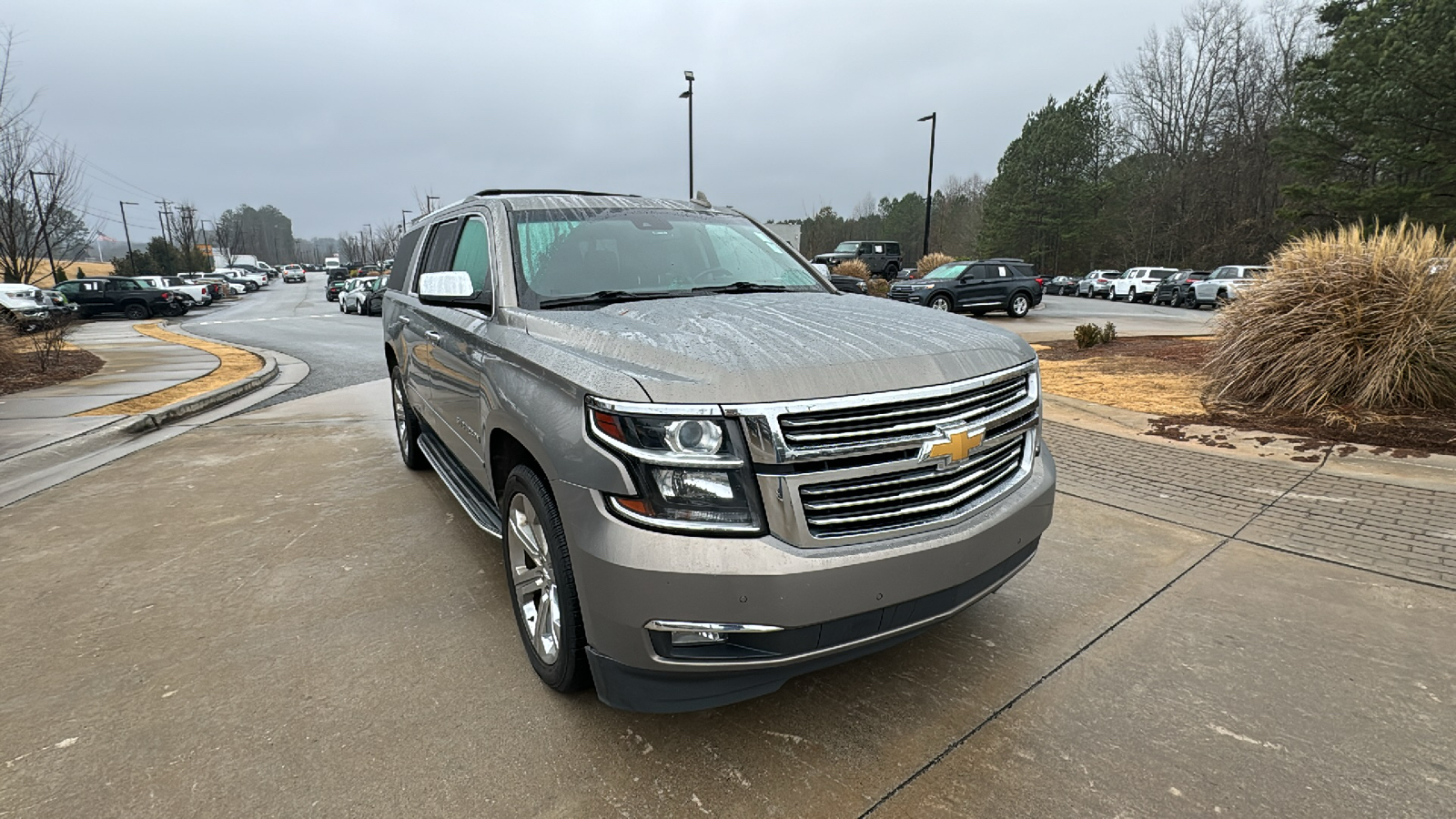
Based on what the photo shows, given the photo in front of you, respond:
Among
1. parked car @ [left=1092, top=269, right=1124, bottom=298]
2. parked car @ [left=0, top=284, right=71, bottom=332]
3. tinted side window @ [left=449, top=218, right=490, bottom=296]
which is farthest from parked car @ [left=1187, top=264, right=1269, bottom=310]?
parked car @ [left=0, top=284, right=71, bottom=332]

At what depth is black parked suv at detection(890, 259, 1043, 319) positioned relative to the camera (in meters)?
20.8

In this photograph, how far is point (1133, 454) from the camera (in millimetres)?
5805

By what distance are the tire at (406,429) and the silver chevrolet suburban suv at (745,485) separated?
108 inches

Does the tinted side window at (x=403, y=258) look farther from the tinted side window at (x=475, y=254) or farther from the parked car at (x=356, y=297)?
the parked car at (x=356, y=297)

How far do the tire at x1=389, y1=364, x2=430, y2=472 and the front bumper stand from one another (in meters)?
3.57

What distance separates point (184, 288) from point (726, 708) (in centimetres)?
4230

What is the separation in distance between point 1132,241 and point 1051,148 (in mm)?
8730

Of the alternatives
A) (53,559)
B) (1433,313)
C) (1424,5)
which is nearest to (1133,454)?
(1433,313)

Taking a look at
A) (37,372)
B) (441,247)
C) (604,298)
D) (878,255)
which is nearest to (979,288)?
(878,255)

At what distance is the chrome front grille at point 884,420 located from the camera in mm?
2045

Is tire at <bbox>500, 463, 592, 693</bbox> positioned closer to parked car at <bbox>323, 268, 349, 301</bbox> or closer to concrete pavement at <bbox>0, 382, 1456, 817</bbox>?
concrete pavement at <bbox>0, 382, 1456, 817</bbox>

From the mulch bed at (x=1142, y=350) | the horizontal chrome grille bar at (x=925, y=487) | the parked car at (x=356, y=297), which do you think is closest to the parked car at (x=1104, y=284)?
the mulch bed at (x=1142, y=350)

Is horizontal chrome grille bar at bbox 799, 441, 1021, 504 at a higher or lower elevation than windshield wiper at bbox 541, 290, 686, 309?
lower

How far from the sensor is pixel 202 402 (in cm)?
852
